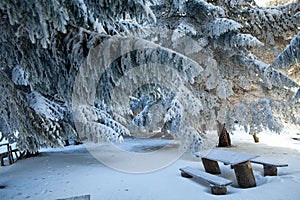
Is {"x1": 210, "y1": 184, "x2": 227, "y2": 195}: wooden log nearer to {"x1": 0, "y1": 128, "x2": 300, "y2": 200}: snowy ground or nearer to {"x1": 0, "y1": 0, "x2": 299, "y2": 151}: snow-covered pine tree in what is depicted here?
{"x1": 0, "y1": 128, "x2": 300, "y2": 200}: snowy ground

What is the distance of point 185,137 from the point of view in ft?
22.8

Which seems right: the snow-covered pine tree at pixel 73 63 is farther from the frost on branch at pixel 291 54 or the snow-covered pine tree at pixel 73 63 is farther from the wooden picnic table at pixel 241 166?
the wooden picnic table at pixel 241 166

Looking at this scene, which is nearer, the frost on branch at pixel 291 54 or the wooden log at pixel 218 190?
the frost on branch at pixel 291 54

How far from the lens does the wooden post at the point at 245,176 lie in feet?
14.4

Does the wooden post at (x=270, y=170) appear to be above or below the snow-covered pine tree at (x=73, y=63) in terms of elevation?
below

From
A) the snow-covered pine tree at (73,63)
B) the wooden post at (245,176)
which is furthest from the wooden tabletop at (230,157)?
the snow-covered pine tree at (73,63)

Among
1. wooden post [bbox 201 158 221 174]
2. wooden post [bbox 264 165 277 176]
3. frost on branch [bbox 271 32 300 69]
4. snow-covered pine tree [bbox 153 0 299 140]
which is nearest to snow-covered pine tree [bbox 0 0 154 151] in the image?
frost on branch [bbox 271 32 300 69]

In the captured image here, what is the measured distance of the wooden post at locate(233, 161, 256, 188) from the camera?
4379mm

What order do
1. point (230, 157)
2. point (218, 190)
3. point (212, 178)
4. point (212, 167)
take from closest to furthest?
point (218, 190), point (212, 178), point (230, 157), point (212, 167)

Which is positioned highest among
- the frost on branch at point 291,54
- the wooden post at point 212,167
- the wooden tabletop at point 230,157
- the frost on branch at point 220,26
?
the frost on branch at point 220,26

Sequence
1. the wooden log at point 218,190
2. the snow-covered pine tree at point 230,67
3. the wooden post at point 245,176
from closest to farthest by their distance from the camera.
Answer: the wooden log at point 218,190 < the wooden post at point 245,176 < the snow-covered pine tree at point 230,67

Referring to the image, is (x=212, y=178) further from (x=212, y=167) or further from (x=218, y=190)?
(x=212, y=167)

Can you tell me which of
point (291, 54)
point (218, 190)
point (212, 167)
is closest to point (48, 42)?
point (291, 54)

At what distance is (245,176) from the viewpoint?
4.42 meters
